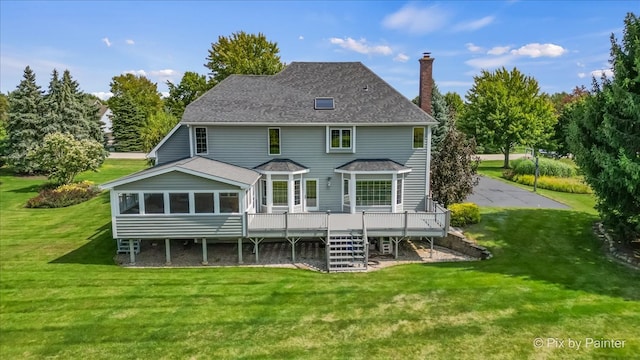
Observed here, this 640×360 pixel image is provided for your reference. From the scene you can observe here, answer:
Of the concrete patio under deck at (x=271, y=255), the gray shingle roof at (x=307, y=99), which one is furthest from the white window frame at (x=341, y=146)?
the concrete patio under deck at (x=271, y=255)

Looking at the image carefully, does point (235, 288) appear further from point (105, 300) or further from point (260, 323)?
point (105, 300)

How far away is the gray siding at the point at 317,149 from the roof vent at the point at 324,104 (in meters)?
1.31

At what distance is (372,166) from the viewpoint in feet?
61.5

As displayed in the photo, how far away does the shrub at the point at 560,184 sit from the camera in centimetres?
2888

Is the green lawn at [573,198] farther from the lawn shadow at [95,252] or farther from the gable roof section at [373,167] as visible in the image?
the lawn shadow at [95,252]

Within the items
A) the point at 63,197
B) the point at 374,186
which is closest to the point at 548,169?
the point at 374,186

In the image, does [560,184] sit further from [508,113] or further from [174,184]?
[174,184]

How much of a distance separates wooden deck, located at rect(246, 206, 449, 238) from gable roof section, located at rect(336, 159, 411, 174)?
9.24 feet

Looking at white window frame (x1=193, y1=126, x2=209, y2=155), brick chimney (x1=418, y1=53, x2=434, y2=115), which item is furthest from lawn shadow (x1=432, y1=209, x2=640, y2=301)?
white window frame (x1=193, y1=126, x2=209, y2=155)

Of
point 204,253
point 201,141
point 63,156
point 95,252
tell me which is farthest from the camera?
point 63,156

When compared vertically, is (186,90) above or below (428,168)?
above

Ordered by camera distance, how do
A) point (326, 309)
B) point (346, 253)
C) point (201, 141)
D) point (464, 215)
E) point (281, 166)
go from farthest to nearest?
point (201, 141), point (464, 215), point (281, 166), point (346, 253), point (326, 309)

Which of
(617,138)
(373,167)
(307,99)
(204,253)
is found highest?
(307,99)

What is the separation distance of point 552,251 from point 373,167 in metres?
8.45
